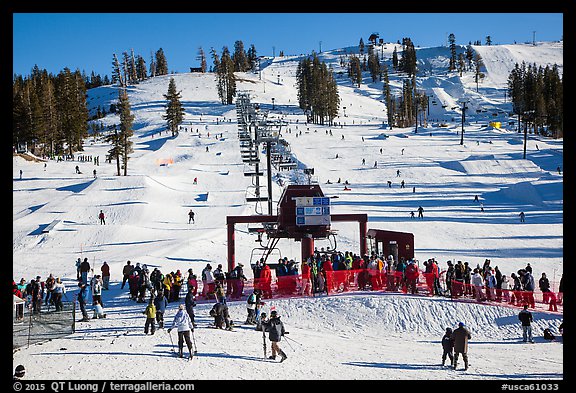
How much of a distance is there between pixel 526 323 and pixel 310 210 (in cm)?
775

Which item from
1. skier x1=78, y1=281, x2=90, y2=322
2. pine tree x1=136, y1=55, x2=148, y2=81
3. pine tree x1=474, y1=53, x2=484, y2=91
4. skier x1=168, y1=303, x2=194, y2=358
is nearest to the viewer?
skier x1=168, y1=303, x2=194, y2=358

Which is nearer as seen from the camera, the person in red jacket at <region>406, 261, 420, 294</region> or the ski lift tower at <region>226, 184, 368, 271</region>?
the person in red jacket at <region>406, 261, 420, 294</region>

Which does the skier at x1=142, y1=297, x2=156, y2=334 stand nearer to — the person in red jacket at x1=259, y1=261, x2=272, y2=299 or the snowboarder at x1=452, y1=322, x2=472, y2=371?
the person in red jacket at x1=259, y1=261, x2=272, y2=299

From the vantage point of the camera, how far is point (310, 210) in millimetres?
20078

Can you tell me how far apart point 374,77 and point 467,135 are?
8541 centimetres

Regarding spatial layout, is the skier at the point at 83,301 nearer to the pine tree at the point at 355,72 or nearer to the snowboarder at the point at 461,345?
the snowboarder at the point at 461,345

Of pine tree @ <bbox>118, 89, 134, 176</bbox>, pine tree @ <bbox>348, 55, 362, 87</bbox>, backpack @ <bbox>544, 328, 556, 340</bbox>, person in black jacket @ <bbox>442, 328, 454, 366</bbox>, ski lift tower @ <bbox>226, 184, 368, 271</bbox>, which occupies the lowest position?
backpack @ <bbox>544, 328, 556, 340</bbox>

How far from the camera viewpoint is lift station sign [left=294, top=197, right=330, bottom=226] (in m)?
20.0

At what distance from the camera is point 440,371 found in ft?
40.8

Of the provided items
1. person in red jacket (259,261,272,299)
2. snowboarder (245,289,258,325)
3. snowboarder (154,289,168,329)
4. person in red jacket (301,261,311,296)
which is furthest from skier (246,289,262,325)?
person in red jacket (301,261,311,296)

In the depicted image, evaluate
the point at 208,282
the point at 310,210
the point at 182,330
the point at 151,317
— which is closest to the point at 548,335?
the point at 310,210

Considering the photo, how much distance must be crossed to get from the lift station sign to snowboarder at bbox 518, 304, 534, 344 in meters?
7.16

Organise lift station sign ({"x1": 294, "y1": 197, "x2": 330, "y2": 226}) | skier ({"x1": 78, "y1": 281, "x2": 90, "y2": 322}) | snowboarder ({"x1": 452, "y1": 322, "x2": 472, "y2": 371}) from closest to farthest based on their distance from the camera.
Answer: snowboarder ({"x1": 452, "y1": 322, "x2": 472, "y2": 371}), skier ({"x1": 78, "y1": 281, "x2": 90, "y2": 322}), lift station sign ({"x1": 294, "y1": 197, "x2": 330, "y2": 226})
